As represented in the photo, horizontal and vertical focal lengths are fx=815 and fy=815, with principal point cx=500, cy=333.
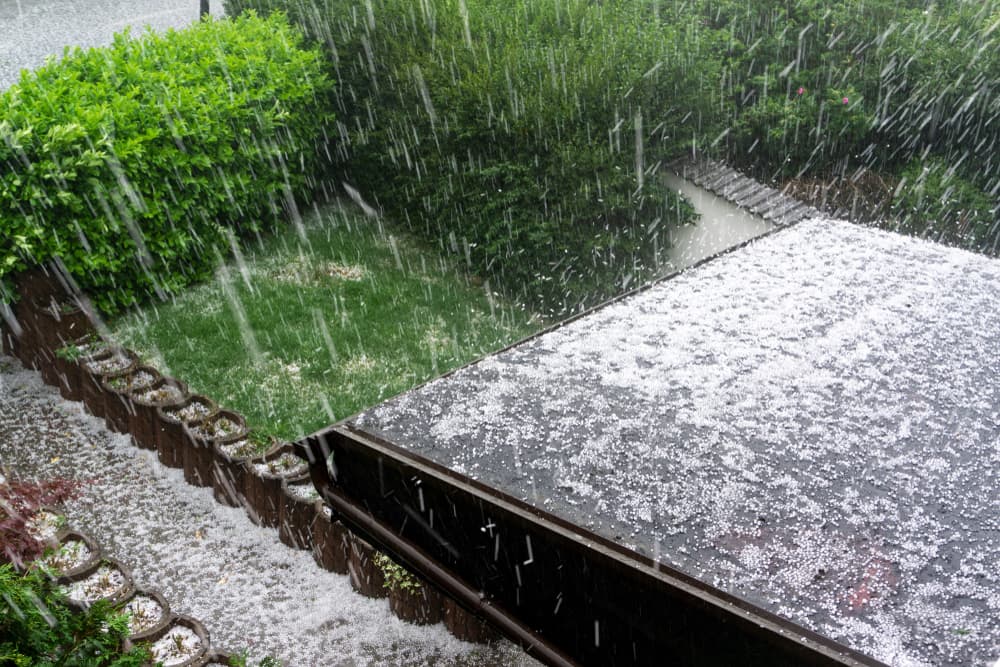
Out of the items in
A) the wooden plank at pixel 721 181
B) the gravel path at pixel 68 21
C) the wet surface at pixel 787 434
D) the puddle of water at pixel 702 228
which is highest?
the gravel path at pixel 68 21

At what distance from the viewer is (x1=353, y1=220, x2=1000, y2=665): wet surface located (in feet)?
6.29

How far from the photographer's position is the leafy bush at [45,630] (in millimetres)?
2449

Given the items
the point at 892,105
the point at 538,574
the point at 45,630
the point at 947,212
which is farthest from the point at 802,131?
the point at 45,630

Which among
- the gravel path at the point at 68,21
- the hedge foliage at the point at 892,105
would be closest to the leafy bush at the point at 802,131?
the hedge foliage at the point at 892,105

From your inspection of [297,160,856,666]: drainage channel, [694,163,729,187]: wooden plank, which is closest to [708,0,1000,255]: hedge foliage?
[694,163,729,187]: wooden plank

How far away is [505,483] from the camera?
246 cm

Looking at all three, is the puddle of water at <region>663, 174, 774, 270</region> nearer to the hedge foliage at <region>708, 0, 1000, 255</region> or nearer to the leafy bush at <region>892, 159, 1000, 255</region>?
the hedge foliage at <region>708, 0, 1000, 255</region>

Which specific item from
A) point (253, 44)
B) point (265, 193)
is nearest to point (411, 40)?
point (253, 44)

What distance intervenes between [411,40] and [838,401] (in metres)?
7.52

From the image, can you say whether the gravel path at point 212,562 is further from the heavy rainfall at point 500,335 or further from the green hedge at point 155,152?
the green hedge at point 155,152

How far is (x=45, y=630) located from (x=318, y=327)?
191 inches

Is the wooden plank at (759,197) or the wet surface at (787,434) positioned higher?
the wet surface at (787,434)

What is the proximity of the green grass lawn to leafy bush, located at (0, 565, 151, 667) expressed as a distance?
9.68ft

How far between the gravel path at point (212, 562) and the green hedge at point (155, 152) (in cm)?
142
